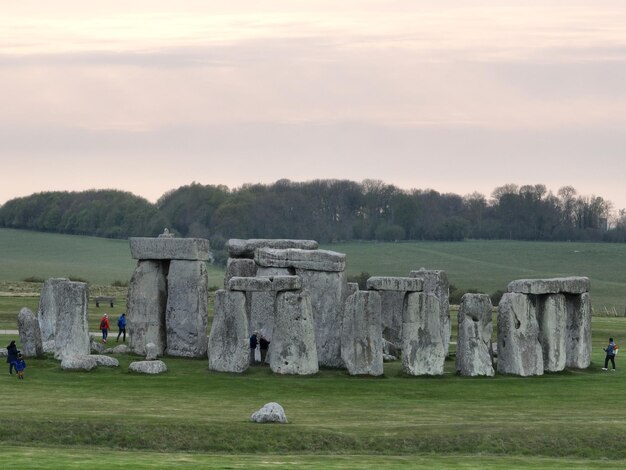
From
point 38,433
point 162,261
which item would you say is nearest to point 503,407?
point 38,433

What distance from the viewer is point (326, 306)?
4962 centimetres

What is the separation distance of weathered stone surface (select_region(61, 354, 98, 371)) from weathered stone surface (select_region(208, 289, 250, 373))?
360 cm

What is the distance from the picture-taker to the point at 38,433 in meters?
34.5

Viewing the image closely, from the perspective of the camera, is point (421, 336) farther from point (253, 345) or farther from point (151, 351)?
point (151, 351)

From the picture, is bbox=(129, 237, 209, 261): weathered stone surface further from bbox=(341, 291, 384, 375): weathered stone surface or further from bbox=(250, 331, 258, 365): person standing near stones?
bbox=(341, 291, 384, 375): weathered stone surface

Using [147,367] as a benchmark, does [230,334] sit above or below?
above

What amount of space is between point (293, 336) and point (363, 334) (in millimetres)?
2066

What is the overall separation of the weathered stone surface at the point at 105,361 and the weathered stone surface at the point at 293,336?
188 inches

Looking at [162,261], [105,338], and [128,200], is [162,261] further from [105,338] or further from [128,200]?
[128,200]

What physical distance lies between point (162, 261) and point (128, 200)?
4374 inches

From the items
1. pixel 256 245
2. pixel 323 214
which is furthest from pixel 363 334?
pixel 323 214

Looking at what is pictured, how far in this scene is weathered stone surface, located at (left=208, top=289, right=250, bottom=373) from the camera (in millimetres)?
45750

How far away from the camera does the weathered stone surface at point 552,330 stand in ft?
158

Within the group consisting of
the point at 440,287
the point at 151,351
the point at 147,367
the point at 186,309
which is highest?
the point at 440,287
